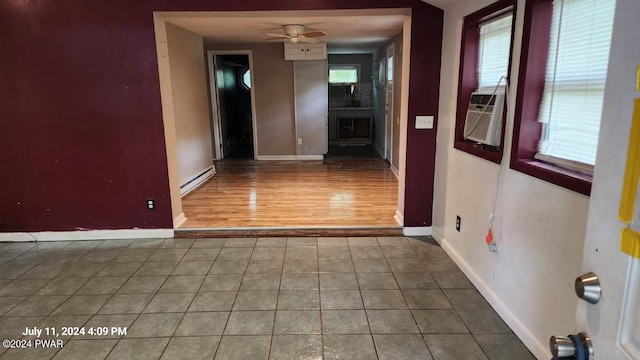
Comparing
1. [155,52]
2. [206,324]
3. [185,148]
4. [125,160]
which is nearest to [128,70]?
[155,52]

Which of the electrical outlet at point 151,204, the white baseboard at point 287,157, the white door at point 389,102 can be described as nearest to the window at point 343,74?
the white door at point 389,102

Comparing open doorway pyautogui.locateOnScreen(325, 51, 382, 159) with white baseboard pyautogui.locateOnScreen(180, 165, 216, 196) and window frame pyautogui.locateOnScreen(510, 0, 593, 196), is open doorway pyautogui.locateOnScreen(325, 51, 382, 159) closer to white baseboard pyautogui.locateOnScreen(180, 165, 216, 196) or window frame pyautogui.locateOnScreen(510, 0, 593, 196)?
white baseboard pyautogui.locateOnScreen(180, 165, 216, 196)

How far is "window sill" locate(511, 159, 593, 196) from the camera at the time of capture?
1658 mm

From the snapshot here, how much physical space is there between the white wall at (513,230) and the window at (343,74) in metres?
6.38

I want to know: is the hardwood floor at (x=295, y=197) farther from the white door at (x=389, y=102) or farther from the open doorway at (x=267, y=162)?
the white door at (x=389, y=102)

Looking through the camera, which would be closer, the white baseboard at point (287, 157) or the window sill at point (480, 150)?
the window sill at point (480, 150)

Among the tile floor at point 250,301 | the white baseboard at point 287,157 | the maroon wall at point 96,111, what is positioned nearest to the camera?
the tile floor at point 250,301

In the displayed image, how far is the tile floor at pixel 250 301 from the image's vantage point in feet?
7.07

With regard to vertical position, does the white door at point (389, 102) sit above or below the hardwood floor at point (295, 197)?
above

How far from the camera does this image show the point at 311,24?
471 cm

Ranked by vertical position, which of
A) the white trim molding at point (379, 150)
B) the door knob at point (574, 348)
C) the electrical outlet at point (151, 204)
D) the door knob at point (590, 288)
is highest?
the door knob at point (590, 288)

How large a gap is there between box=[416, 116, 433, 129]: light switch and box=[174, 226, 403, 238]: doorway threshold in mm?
1006

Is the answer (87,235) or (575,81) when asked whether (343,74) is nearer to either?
(87,235)

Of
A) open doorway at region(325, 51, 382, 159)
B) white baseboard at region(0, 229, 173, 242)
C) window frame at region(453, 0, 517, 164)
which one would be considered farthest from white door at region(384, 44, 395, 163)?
white baseboard at region(0, 229, 173, 242)
